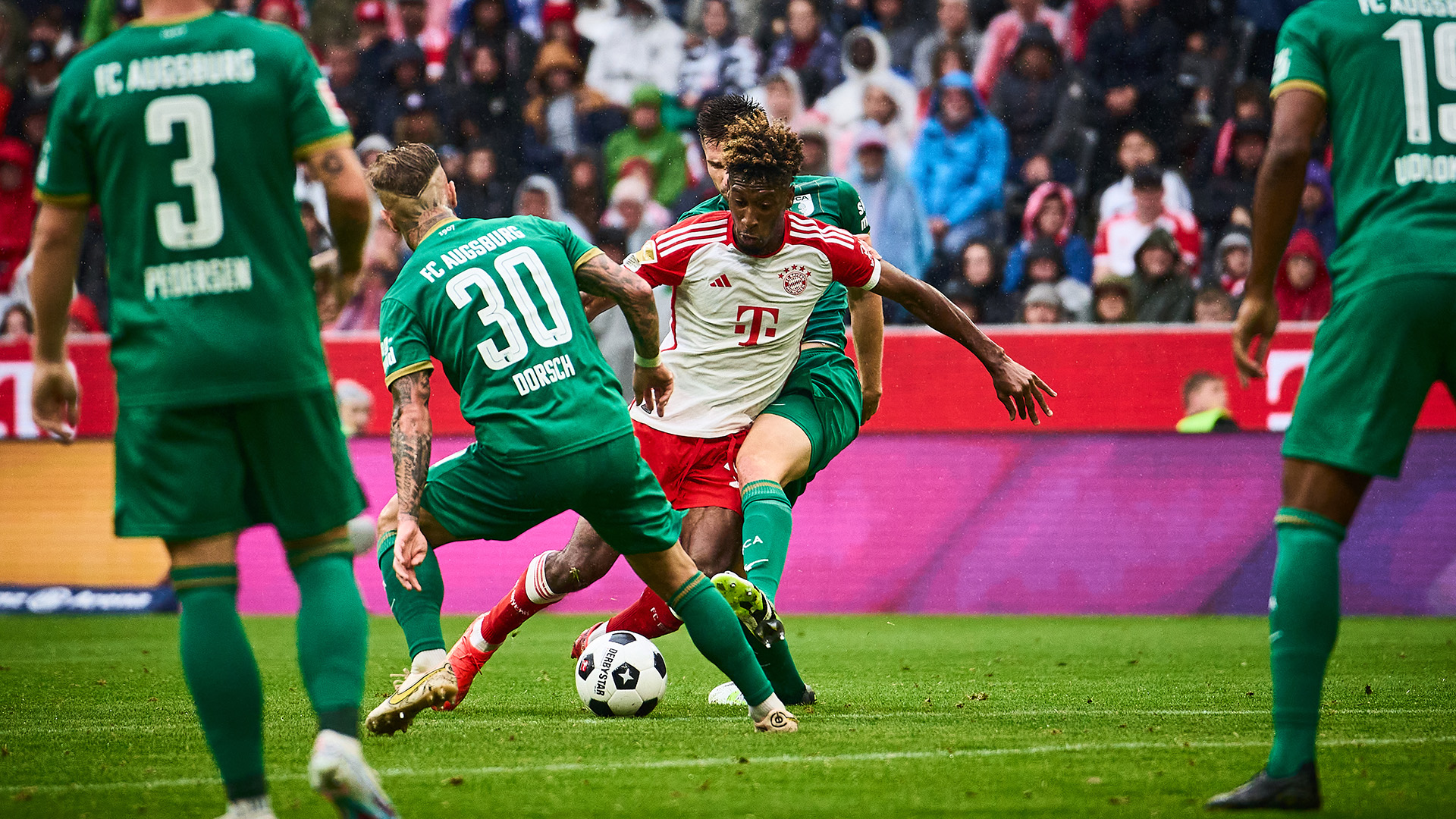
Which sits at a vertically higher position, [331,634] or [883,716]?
[331,634]

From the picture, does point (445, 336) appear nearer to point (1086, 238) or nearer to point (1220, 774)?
point (1220, 774)

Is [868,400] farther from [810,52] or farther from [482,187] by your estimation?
[482,187]

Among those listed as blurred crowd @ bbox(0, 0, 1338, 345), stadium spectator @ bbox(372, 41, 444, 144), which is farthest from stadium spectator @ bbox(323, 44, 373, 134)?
stadium spectator @ bbox(372, 41, 444, 144)

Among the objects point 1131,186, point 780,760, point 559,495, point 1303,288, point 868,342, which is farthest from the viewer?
point 1131,186

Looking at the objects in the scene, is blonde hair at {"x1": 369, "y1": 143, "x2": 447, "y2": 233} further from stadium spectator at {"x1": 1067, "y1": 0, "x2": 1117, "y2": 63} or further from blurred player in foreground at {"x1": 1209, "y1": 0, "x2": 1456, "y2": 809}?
stadium spectator at {"x1": 1067, "y1": 0, "x2": 1117, "y2": 63}

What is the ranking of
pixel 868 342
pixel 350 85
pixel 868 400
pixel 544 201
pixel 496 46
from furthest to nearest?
pixel 350 85, pixel 496 46, pixel 544 201, pixel 868 400, pixel 868 342

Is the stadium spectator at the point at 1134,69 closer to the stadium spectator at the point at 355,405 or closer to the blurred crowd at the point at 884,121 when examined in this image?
the blurred crowd at the point at 884,121

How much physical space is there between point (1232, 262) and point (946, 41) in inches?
133

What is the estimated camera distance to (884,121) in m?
14.3

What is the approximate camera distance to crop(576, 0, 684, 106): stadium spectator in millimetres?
15273

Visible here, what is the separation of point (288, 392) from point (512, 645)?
6148 mm

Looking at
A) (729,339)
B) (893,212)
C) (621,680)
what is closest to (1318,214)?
(893,212)

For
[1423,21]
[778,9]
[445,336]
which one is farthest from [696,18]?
[1423,21]

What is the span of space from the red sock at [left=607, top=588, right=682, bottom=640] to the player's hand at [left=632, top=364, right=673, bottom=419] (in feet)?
4.33
